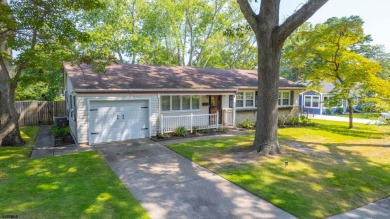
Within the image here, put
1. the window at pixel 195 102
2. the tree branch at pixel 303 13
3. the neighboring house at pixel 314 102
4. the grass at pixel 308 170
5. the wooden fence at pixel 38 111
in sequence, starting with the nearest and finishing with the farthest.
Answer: the grass at pixel 308 170
the tree branch at pixel 303 13
the window at pixel 195 102
the wooden fence at pixel 38 111
the neighboring house at pixel 314 102

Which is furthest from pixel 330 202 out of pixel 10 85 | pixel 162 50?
pixel 162 50

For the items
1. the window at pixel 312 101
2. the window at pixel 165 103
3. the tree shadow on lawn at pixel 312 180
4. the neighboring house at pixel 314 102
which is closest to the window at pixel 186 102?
the window at pixel 165 103

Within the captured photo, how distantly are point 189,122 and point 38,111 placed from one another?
10822 mm

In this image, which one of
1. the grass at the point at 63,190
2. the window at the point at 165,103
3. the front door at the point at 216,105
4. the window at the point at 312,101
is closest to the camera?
the grass at the point at 63,190

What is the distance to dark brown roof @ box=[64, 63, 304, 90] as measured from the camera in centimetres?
1096

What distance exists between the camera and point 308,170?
7.22 m

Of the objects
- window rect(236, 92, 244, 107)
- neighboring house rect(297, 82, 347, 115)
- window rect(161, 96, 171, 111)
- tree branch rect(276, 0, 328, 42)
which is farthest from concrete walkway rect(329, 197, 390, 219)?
neighboring house rect(297, 82, 347, 115)

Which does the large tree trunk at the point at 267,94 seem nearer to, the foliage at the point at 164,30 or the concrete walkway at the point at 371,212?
the concrete walkway at the point at 371,212

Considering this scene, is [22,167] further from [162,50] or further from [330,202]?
[162,50]

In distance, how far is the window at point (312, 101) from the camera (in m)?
25.6

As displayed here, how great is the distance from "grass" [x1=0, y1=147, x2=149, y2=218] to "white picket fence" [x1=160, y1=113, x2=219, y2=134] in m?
4.40

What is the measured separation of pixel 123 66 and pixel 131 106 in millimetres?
4134

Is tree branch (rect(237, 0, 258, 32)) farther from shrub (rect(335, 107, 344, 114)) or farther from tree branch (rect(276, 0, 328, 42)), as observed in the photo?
shrub (rect(335, 107, 344, 114))

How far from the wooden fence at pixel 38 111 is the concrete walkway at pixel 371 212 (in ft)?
57.3
